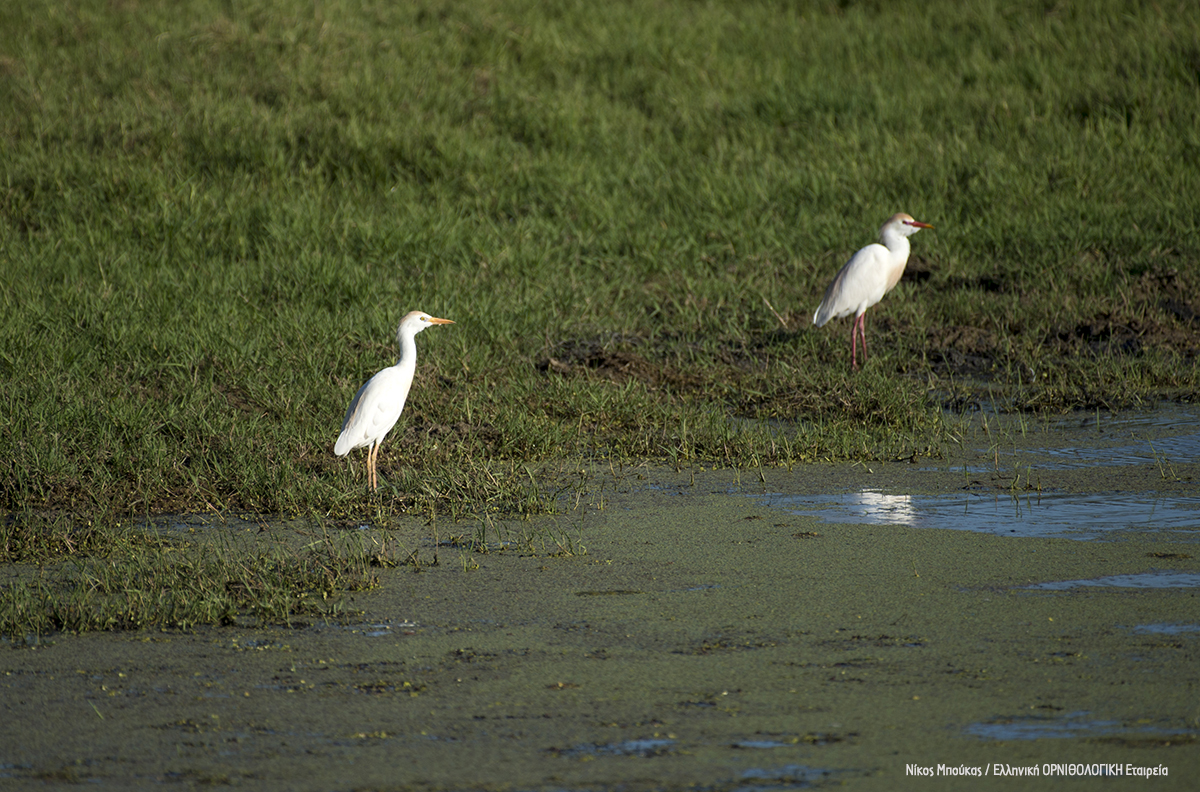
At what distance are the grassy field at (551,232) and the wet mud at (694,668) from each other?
3.12 feet

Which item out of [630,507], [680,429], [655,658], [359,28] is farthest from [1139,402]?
[359,28]

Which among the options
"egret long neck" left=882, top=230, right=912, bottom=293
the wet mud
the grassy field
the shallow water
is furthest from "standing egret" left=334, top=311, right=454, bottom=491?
"egret long neck" left=882, top=230, right=912, bottom=293

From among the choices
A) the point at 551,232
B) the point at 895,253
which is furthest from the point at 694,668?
the point at 551,232

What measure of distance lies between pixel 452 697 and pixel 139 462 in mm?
2702

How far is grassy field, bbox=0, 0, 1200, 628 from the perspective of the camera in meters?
6.00

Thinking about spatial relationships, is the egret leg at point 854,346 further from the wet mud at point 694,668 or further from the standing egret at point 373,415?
the standing egret at point 373,415

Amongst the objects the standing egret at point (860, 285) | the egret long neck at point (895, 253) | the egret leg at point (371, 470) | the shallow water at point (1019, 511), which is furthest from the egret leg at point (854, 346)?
the egret leg at point (371, 470)

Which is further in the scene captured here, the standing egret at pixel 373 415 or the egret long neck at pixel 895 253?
the egret long neck at pixel 895 253

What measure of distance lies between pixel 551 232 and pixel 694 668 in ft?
21.0

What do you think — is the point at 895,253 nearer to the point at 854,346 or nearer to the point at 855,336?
the point at 855,336

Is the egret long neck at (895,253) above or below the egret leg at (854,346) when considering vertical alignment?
above

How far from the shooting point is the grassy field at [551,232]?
6000 millimetres

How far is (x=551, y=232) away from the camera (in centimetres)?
953

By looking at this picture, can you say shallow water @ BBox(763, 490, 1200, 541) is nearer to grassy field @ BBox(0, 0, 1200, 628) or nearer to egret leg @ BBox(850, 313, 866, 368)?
grassy field @ BBox(0, 0, 1200, 628)
